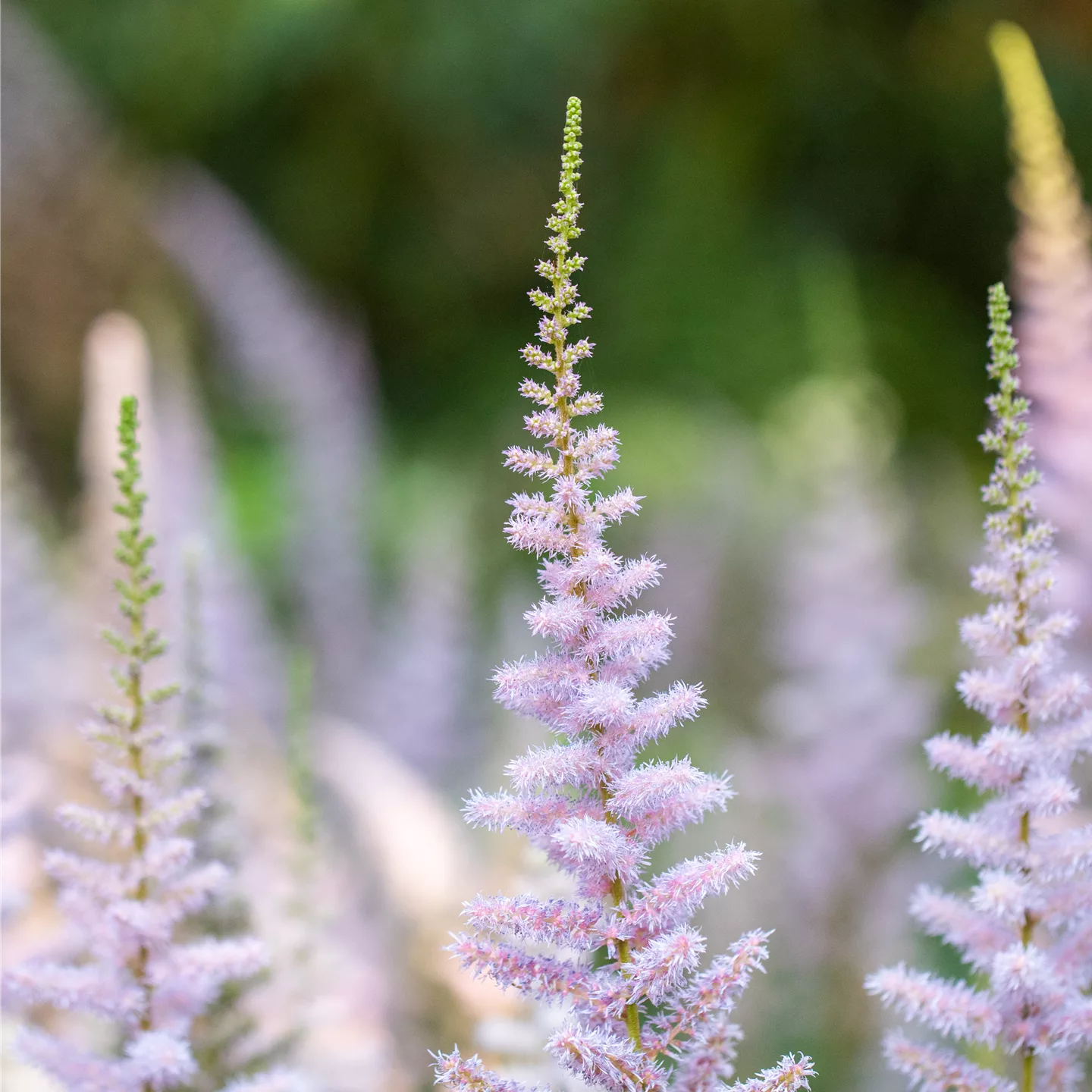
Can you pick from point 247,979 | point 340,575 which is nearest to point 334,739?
point 247,979

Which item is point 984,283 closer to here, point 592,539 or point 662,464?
point 662,464

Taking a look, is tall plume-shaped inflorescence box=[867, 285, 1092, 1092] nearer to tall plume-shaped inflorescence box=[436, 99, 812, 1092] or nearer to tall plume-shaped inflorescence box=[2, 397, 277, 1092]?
tall plume-shaped inflorescence box=[436, 99, 812, 1092]

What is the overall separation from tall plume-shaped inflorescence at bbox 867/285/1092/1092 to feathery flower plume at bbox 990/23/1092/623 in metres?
0.36

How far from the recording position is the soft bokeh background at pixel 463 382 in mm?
900

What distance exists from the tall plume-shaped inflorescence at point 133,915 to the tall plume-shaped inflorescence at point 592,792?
4.4 inches

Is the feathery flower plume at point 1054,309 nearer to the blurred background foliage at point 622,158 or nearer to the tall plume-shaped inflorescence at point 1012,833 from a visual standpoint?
the tall plume-shaped inflorescence at point 1012,833

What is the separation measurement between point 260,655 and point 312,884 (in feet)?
3.24

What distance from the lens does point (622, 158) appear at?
3154 millimetres

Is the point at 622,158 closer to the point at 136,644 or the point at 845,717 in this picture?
the point at 845,717

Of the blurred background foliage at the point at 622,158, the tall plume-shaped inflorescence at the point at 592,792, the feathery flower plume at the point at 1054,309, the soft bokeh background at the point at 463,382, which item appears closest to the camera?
the tall plume-shaped inflorescence at the point at 592,792

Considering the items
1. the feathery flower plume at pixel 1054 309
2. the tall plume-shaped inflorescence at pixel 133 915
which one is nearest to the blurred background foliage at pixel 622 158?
the feathery flower plume at pixel 1054 309

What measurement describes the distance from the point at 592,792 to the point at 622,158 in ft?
9.75

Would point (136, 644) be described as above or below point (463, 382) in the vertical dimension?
below

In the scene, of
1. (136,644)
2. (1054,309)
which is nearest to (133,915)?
(136,644)
